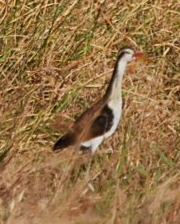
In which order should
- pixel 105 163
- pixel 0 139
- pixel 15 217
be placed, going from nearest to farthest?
pixel 15 217 → pixel 105 163 → pixel 0 139

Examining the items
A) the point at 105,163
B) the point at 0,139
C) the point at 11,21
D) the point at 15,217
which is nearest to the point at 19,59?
the point at 11,21

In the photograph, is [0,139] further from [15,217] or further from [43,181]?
[15,217]

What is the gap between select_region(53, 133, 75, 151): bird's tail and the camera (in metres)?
6.09

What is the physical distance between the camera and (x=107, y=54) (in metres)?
7.33

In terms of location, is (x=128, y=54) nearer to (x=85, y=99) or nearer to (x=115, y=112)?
(x=115, y=112)

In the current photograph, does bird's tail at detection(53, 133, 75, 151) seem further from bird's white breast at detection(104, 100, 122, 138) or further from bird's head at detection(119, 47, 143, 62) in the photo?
bird's head at detection(119, 47, 143, 62)

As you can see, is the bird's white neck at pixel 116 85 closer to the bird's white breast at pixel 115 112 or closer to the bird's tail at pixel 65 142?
the bird's white breast at pixel 115 112

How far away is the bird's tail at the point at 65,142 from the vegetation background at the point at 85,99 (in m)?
0.09

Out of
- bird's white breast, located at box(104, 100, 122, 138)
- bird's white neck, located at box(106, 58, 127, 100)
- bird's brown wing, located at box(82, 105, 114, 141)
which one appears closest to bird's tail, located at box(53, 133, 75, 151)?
bird's brown wing, located at box(82, 105, 114, 141)

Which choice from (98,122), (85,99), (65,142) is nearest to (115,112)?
(98,122)

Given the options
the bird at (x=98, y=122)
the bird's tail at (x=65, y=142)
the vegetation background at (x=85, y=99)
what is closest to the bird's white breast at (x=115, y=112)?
the bird at (x=98, y=122)

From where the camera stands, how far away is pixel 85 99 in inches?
277

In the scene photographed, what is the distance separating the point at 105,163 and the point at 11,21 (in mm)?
2054

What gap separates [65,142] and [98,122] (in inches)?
12.2
